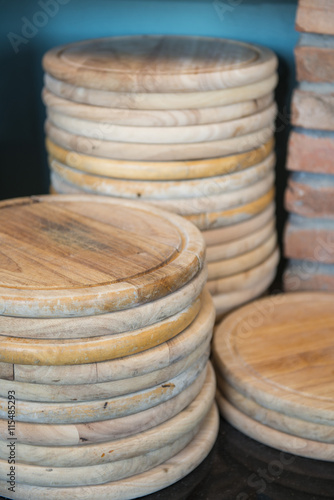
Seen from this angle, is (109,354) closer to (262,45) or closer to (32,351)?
(32,351)

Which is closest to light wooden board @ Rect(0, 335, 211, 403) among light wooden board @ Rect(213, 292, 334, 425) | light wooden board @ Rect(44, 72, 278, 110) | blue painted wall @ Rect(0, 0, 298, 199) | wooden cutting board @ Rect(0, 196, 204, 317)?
wooden cutting board @ Rect(0, 196, 204, 317)

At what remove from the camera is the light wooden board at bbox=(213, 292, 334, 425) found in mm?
1304

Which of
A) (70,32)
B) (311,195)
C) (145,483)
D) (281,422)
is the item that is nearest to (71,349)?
(145,483)

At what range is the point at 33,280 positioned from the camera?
1.10 metres

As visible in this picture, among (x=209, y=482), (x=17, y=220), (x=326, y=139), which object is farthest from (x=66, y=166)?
(x=209, y=482)

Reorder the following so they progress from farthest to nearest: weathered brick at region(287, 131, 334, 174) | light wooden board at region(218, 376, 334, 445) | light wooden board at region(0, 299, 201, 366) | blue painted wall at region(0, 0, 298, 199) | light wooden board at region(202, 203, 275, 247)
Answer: blue painted wall at region(0, 0, 298, 199), weathered brick at region(287, 131, 334, 174), light wooden board at region(202, 203, 275, 247), light wooden board at region(218, 376, 334, 445), light wooden board at region(0, 299, 201, 366)

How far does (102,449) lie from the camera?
111cm

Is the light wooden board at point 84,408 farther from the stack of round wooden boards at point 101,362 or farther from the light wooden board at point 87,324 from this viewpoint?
the light wooden board at point 87,324

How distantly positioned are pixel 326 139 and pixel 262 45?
33 centimetres

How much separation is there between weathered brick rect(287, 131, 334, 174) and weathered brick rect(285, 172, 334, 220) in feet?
0.13

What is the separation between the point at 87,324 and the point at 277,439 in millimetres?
494

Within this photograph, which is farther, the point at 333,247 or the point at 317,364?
the point at 333,247

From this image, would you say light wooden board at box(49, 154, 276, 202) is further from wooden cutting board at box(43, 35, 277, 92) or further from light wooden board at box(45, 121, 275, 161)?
wooden cutting board at box(43, 35, 277, 92)

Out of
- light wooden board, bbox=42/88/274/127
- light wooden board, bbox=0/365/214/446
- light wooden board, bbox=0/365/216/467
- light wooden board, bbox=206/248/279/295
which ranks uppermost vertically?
light wooden board, bbox=42/88/274/127
